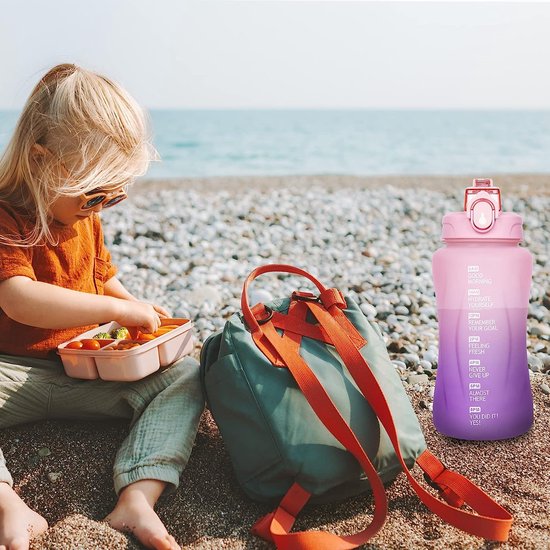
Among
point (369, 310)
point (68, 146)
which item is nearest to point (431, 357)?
point (369, 310)

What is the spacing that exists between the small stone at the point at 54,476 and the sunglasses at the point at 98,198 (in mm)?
860

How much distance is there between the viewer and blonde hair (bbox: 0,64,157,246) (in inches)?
91.4

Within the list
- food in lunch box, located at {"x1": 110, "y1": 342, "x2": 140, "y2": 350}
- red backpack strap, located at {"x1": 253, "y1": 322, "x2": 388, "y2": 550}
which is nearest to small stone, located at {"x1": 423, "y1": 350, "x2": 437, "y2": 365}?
red backpack strap, located at {"x1": 253, "y1": 322, "x2": 388, "y2": 550}

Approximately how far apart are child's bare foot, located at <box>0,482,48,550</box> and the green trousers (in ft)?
1.03

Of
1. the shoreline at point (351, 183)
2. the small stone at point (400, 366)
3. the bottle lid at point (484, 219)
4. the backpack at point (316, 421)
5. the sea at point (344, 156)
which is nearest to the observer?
the backpack at point (316, 421)

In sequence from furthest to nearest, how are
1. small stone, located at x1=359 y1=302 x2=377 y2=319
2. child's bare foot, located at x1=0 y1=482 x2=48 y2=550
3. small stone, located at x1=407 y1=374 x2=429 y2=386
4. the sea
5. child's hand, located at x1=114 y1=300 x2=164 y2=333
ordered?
the sea
small stone, located at x1=359 y1=302 x2=377 y2=319
small stone, located at x1=407 y1=374 x2=429 y2=386
child's hand, located at x1=114 y1=300 x2=164 y2=333
child's bare foot, located at x1=0 y1=482 x2=48 y2=550

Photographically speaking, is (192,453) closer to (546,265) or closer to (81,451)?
(81,451)

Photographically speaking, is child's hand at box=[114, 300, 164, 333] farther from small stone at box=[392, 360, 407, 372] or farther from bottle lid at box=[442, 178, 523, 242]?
small stone at box=[392, 360, 407, 372]

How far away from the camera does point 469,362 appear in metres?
2.55

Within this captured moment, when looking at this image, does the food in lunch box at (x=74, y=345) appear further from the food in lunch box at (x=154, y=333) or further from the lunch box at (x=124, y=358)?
the food in lunch box at (x=154, y=333)

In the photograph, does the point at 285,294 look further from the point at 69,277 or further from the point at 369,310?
the point at 69,277

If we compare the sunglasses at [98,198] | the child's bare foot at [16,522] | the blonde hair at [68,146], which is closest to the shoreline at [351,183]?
the blonde hair at [68,146]

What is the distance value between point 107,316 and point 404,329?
1.95m

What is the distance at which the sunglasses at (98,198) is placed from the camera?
2.30m
